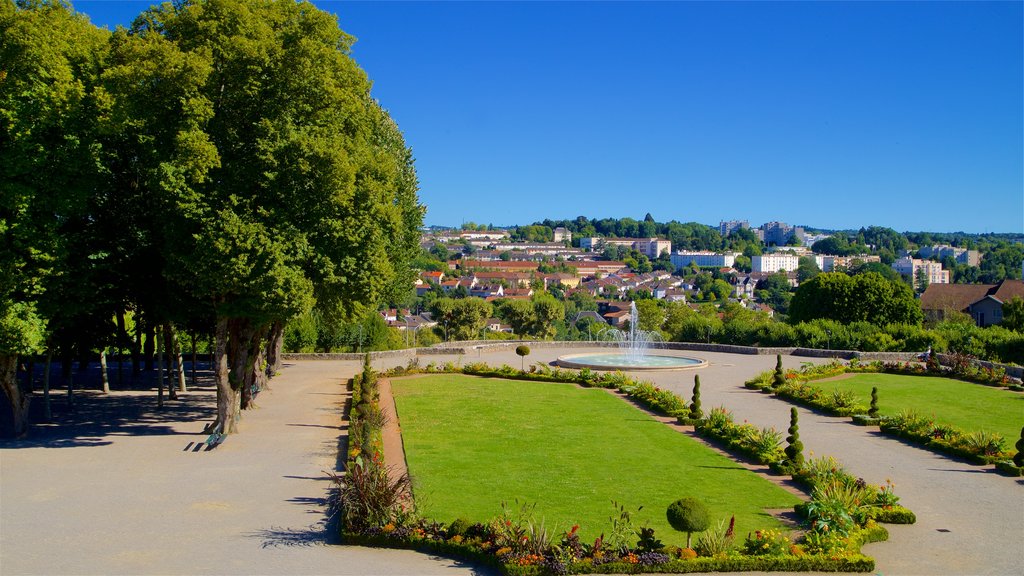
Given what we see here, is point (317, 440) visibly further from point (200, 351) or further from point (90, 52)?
point (200, 351)

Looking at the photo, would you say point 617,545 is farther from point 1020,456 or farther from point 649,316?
point 649,316

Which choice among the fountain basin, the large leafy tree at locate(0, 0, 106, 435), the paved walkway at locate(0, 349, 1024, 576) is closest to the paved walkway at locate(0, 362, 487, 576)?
the paved walkway at locate(0, 349, 1024, 576)

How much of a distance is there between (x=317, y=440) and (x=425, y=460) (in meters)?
4.92

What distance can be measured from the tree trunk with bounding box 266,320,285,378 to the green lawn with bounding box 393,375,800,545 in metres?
7.78

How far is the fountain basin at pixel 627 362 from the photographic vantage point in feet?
131

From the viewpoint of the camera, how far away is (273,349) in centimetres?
3609

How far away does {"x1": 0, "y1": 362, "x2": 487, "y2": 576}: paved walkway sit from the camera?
13438 mm

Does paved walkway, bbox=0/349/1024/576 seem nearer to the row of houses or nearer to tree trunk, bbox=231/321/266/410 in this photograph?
tree trunk, bbox=231/321/266/410

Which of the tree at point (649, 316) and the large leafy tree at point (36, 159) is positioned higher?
the large leafy tree at point (36, 159)

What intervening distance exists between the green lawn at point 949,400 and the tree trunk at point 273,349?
23.5 m

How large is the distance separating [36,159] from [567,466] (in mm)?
16144

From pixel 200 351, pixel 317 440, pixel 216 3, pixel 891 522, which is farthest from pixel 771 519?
pixel 200 351

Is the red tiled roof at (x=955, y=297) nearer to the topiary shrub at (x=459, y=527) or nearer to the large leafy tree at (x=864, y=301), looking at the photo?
the large leafy tree at (x=864, y=301)

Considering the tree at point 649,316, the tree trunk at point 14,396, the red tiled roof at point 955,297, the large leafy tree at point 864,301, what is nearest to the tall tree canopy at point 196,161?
the tree trunk at point 14,396
